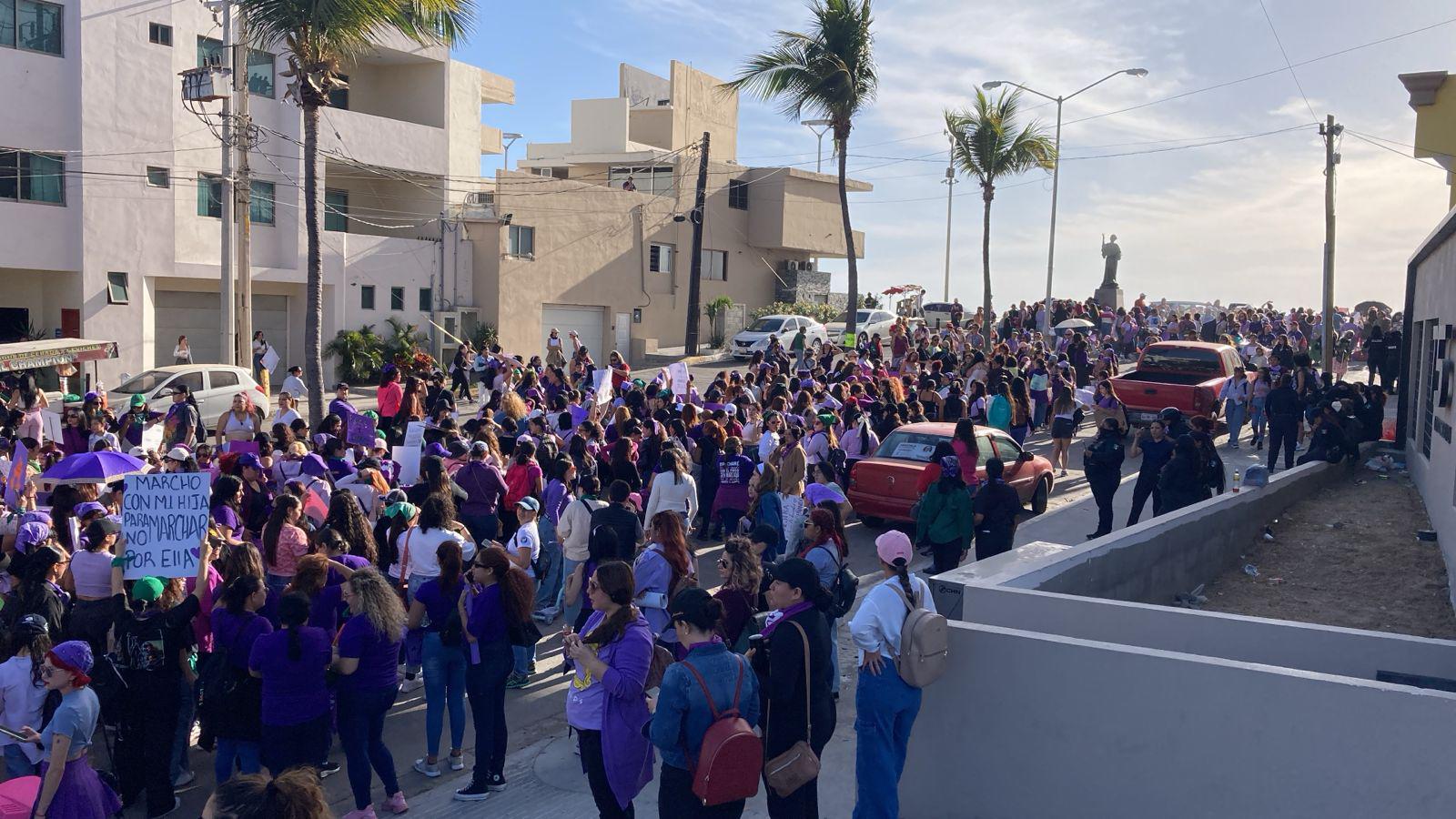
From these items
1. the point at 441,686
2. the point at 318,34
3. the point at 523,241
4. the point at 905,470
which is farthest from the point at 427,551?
the point at 523,241

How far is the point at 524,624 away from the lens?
23.0 feet

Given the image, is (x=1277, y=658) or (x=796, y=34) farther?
(x=796, y=34)

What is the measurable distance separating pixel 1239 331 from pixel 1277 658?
1436 inches

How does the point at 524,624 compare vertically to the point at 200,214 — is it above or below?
below

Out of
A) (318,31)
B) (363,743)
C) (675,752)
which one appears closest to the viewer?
(675,752)

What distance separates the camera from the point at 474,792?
23.3 ft

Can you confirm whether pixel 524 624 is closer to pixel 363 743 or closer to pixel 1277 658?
pixel 363 743

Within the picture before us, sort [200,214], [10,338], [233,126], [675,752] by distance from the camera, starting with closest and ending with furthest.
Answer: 1. [675,752]
2. [233,126]
3. [10,338]
4. [200,214]

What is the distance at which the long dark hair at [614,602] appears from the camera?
18.6ft

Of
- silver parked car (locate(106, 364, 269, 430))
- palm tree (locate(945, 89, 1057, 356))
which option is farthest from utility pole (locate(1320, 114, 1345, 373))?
silver parked car (locate(106, 364, 269, 430))

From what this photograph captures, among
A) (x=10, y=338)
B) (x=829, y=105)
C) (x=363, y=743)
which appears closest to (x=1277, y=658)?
(x=363, y=743)

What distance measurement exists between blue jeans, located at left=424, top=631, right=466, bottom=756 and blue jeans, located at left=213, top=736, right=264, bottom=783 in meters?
1.04

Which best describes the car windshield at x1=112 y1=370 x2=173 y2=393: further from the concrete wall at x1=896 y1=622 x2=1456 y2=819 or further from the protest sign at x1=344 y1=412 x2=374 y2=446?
the concrete wall at x1=896 y1=622 x2=1456 y2=819

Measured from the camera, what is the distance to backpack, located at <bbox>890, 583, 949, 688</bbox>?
606 cm
